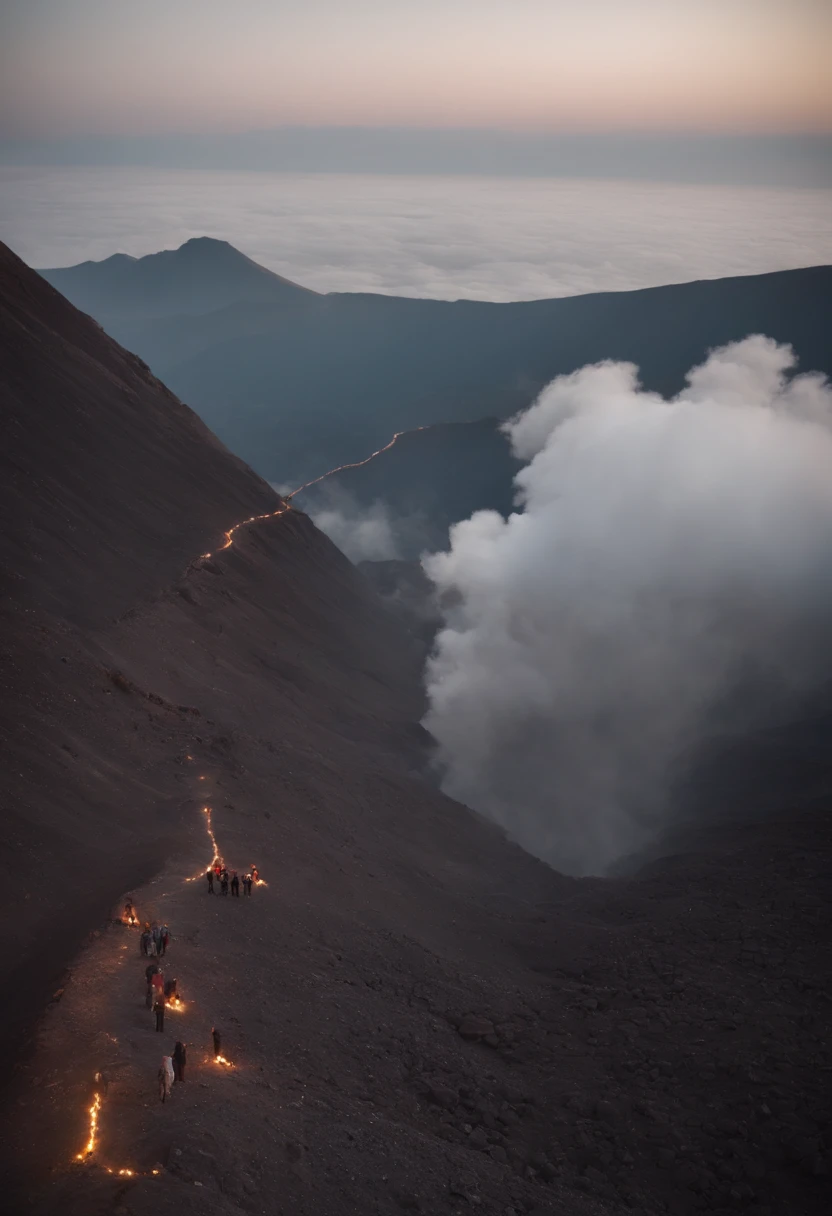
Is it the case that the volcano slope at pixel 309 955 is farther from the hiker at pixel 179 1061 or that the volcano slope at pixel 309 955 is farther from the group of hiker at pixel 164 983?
the hiker at pixel 179 1061

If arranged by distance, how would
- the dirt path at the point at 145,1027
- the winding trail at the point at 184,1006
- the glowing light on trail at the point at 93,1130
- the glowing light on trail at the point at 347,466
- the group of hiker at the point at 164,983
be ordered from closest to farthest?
the winding trail at the point at 184,1006, the glowing light on trail at the point at 93,1130, the dirt path at the point at 145,1027, the group of hiker at the point at 164,983, the glowing light on trail at the point at 347,466

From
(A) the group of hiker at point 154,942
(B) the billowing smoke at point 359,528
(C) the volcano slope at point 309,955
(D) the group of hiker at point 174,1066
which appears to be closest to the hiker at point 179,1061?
(D) the group of hiker at point 174,1066

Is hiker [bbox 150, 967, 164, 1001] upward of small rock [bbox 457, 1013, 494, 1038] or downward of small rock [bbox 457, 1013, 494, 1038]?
downward

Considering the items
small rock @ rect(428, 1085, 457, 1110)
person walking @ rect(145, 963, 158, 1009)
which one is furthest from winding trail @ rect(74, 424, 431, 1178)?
small rock @ rect(428, 1085, 457, 1110)

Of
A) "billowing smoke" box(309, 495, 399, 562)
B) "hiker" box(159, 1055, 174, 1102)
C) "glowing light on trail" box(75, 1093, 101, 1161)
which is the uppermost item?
"billowing smoke" box(309, 495, 399, 562)

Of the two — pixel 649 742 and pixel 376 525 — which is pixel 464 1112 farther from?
pixel 376 525

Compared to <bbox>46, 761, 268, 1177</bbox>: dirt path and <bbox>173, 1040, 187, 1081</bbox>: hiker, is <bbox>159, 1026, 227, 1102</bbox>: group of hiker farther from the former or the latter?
<bbox>46, 761, 268, 1177</bbox>: dirt path
